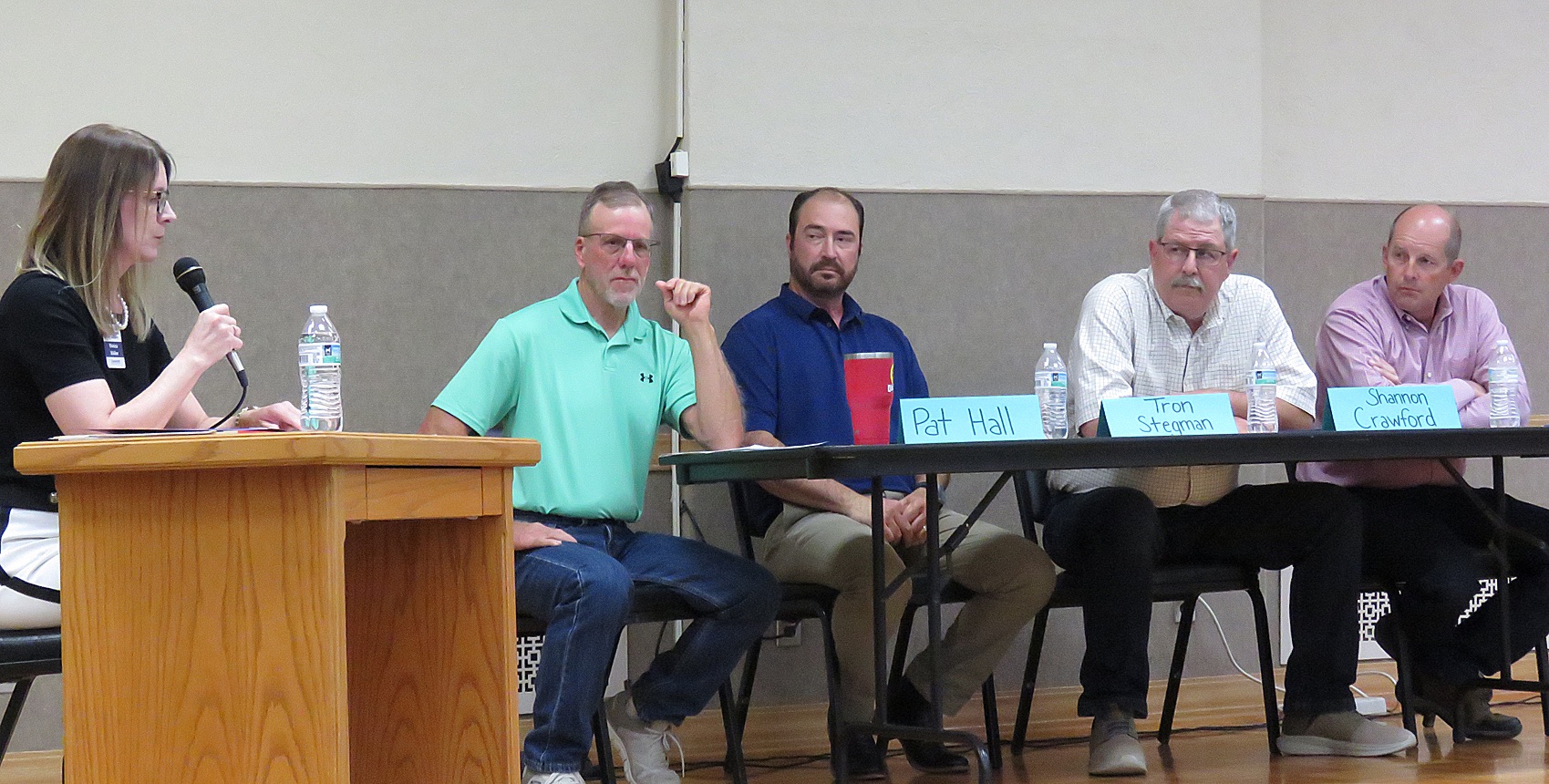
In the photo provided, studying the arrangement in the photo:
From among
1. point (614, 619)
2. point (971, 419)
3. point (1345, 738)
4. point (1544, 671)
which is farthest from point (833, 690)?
point (1544, 671)

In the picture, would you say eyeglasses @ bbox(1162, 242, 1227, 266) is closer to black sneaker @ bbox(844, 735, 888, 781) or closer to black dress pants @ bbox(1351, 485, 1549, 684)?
black dress pants @ bbox(1351, 485, 1549, 684)

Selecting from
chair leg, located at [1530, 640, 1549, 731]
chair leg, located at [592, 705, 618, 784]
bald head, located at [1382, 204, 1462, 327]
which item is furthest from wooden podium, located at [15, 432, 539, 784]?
chair leg, located at [1530, 640, 1549, 731]

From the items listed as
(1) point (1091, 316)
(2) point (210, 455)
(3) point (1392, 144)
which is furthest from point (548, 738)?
(3) point (1392, 144)

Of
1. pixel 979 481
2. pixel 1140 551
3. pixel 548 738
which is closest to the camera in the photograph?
pixel 548 738

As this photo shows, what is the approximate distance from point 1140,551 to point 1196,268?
65cm

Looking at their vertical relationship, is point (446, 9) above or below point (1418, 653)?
above

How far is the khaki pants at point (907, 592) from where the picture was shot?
2.89 metres

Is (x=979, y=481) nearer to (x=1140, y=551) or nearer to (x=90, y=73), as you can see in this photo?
(x=1140, y=551)

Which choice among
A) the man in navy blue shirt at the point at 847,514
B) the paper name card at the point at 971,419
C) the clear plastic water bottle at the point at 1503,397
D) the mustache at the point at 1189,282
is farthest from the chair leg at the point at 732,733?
the clear plastic water bottle at the point at 1503,397

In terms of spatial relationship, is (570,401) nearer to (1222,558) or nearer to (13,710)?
(13,710)

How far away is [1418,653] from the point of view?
329 cm

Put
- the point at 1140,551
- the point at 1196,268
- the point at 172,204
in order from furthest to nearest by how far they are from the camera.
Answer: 1. the point at 172,204
2. the point at 1196,268
3. the point at 1140,551

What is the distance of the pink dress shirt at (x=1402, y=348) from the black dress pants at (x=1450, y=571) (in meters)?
0.05

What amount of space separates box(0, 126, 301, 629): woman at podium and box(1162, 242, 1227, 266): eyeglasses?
1878 millimetres
